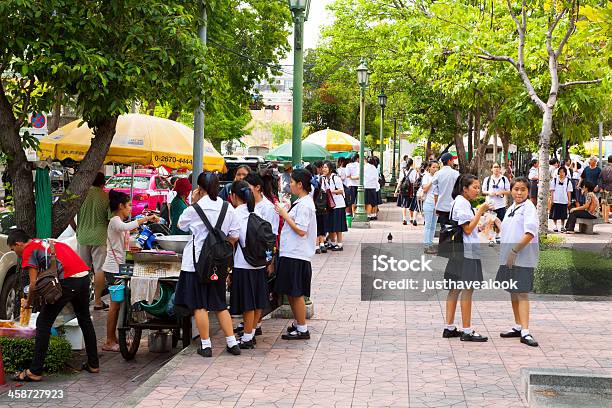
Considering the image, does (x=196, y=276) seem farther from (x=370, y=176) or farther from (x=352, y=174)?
(x=370, y=176)

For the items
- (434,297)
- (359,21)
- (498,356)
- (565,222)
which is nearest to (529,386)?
(498,356)

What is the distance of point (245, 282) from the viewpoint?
8.76 metres

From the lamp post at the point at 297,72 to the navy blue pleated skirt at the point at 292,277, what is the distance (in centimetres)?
236

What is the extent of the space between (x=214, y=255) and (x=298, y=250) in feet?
3.72

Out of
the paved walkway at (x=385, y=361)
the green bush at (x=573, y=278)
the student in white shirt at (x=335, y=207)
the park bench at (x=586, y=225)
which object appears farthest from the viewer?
the park bench at (x=586, y=225)

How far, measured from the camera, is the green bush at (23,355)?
8383 mm

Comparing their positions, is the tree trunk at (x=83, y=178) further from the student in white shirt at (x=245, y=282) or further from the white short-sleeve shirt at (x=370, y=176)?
the white short-sleeve shirt at (x=370, y=176)

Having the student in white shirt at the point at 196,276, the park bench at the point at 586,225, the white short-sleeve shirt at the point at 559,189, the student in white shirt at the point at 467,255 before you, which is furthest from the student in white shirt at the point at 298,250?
the park bench at the point at 586,225

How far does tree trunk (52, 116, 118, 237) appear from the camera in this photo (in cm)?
962

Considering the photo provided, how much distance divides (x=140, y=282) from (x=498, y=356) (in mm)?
3524

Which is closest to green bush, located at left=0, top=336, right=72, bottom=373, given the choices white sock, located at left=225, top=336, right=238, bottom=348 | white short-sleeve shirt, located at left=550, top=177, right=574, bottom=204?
white sock, located at left=225, top=336, right=238, bottom=348

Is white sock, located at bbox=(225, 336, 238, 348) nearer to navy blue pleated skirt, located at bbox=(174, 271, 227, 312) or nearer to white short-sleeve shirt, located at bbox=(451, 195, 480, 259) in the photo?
navy blue pleated skirt, located at bbox=(174, 271, 227, 312)

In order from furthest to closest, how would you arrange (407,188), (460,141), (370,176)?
(460,141) < (407,188) < (370,176)

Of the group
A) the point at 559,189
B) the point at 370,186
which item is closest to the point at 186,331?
the point at 559,189
